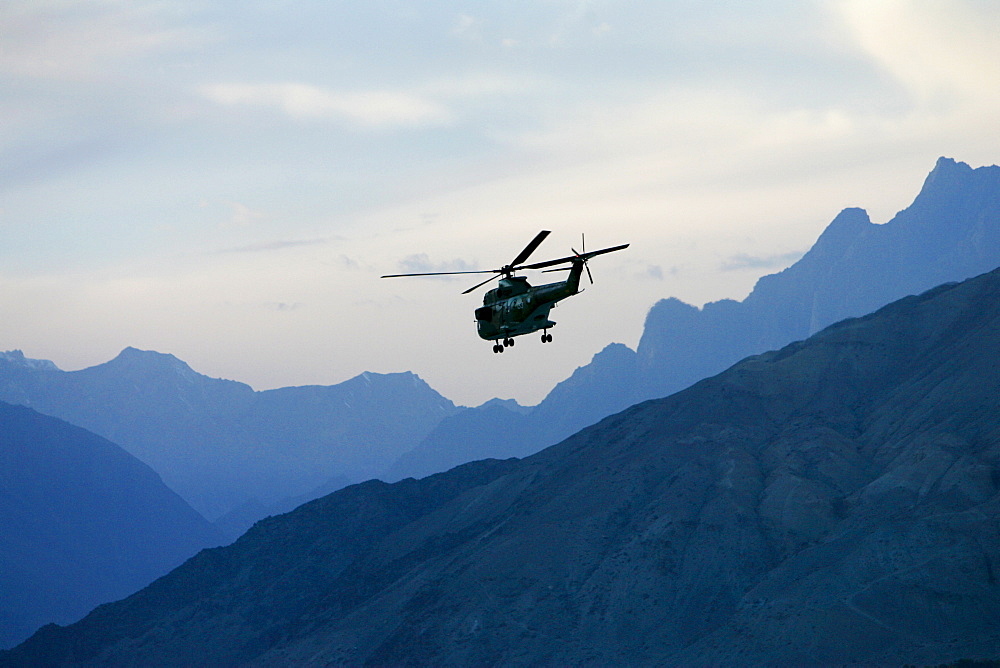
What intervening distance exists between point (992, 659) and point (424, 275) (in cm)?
13930

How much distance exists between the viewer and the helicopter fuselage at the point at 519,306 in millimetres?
72312

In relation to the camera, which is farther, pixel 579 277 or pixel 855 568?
pixel 855 568

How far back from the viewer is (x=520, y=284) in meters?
74.9

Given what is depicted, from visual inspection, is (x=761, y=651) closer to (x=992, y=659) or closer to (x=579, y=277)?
(x=992, y=659)

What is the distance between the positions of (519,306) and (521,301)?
0.35m

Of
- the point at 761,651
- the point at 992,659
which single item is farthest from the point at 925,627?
the point at 761,651

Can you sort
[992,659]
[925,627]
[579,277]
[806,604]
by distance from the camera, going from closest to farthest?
[579,277], [992,659], [925,627], [806,604]

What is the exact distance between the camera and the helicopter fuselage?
237ft

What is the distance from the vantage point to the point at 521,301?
73.4m

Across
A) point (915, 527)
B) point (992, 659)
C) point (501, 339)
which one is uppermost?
point (501, 339)

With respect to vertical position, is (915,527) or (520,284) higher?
(520,284)

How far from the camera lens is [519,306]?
73.4m

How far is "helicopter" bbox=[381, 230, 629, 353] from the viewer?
71938 millimetres

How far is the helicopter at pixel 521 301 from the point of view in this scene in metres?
71.9
